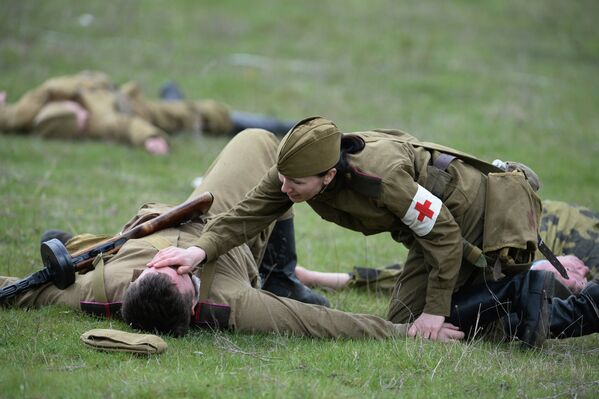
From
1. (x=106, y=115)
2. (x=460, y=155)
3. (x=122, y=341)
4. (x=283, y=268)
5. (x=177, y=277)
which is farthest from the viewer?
(x=106, y=115)

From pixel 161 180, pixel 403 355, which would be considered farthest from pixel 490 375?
pixel 161 180

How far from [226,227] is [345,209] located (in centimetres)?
76

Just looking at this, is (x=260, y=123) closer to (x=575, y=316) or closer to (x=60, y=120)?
(x=60, y=120)


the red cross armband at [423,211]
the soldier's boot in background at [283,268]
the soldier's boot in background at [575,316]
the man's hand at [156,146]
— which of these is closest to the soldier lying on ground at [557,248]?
the soldier's boot in background at [283,268]

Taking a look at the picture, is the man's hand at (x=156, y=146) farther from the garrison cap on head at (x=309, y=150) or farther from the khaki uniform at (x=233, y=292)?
the garrison cap on head at (x=309, y=150)

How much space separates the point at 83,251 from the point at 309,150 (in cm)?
176

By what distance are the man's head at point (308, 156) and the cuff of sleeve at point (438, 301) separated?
3.22ft

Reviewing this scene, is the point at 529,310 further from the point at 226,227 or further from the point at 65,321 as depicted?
the point at 65,321

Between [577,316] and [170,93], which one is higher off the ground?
[170,93]

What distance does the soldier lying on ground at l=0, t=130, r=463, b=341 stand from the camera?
5.00m

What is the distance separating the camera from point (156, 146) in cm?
1133

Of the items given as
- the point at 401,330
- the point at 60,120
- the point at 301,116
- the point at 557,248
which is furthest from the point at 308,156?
the point at 301,116

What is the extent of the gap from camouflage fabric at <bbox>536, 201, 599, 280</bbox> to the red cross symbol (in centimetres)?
196

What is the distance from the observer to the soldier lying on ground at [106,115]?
1139 cm
